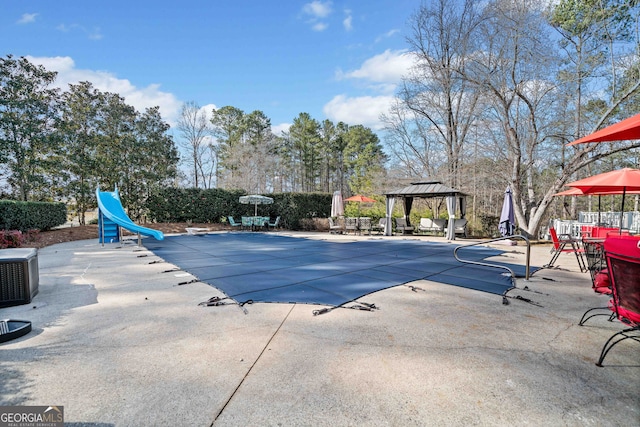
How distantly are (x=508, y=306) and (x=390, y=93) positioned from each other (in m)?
17.6

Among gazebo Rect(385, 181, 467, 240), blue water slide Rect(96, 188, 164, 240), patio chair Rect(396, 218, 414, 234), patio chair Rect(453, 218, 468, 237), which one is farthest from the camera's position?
patio chair Rect(396, 218, 414, 234)

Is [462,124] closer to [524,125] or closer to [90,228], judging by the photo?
[524,125]

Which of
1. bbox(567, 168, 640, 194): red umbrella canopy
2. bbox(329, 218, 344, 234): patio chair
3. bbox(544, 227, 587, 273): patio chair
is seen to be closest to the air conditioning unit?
bbox(544, 227, 587, 273): patio chair

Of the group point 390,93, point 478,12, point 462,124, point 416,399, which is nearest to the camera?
point 416,399

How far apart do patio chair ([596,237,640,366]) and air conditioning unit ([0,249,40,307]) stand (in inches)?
226

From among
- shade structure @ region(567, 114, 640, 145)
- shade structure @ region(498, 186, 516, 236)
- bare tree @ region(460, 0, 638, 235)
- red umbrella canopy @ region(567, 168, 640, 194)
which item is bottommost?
shade structure @ region(498, 186, 516, 236)

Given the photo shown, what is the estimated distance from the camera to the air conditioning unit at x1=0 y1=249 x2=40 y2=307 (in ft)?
11.2

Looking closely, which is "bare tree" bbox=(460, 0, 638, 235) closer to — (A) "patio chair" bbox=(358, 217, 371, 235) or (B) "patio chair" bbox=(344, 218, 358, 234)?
(A) "patio chair" bbox=(358, 217, 371, 235)

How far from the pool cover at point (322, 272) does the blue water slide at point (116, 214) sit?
1.74m

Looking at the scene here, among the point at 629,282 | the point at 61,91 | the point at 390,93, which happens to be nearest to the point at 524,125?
the point at 390,93

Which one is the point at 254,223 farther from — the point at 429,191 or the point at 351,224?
the point at 429,191

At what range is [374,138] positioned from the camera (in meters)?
31.2

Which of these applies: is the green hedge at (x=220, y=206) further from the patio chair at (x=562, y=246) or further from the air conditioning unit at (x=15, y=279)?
the patio chair at (x=562, y=246)
